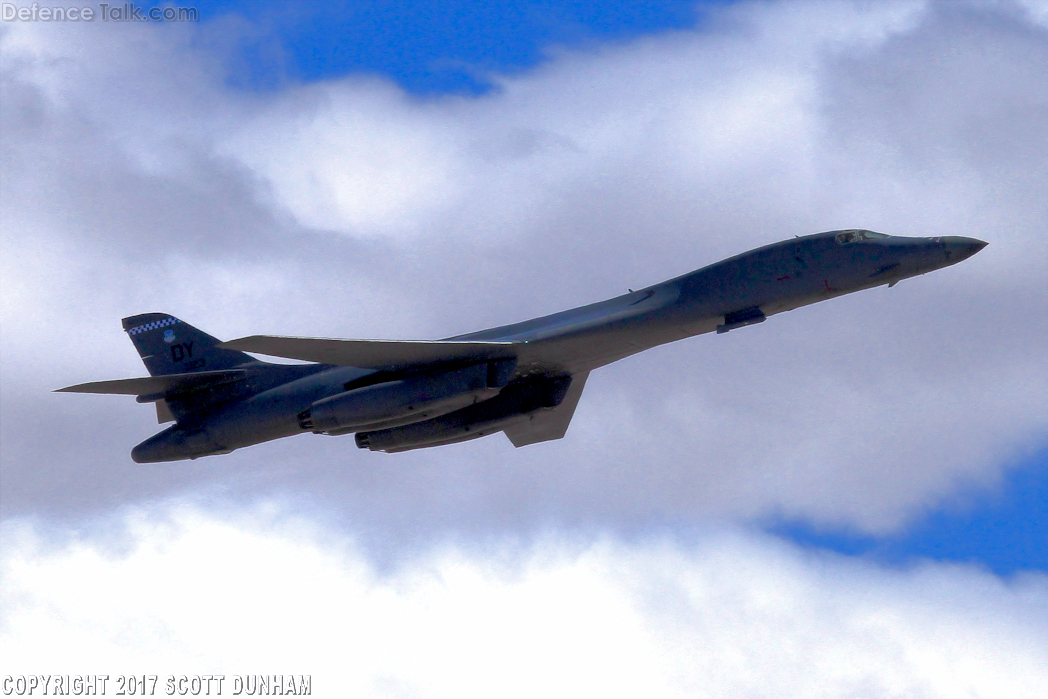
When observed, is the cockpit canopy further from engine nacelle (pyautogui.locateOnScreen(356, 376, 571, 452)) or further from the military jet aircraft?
engine nacelle (pyautogui.locateOnScreen(356, 376, 571, 452))

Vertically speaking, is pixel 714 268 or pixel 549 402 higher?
pixel 714 268

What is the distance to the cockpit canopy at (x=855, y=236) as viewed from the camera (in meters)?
27.8

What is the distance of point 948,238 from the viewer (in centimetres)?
2717

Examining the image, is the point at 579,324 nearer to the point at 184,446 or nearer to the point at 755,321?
the point at 755,321

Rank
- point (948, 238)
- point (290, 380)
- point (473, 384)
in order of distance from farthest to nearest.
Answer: point (290, 380)
point (473, 384)
point (948, 238)

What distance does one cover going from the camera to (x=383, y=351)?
2927 centimetres

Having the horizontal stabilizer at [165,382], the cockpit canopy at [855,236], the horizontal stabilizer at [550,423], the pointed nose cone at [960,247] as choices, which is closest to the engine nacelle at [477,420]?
the horizontal stabilizer at [550,423]

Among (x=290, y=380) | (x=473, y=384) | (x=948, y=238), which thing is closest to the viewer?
(x=948, y=238)

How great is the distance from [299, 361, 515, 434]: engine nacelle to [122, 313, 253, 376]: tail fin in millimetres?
5555

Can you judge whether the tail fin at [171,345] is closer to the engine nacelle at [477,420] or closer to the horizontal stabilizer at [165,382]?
the horizontal stabilizer at [165,382]

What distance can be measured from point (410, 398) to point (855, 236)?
11.3 metres

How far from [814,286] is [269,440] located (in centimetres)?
1478

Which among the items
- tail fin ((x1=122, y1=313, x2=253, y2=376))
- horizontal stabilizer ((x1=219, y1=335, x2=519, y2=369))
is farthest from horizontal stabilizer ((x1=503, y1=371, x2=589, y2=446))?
tail fin ((x1=122, y1=313, x2=253, y2=376))

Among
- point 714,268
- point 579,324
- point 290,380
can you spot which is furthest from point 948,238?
point 290,380
